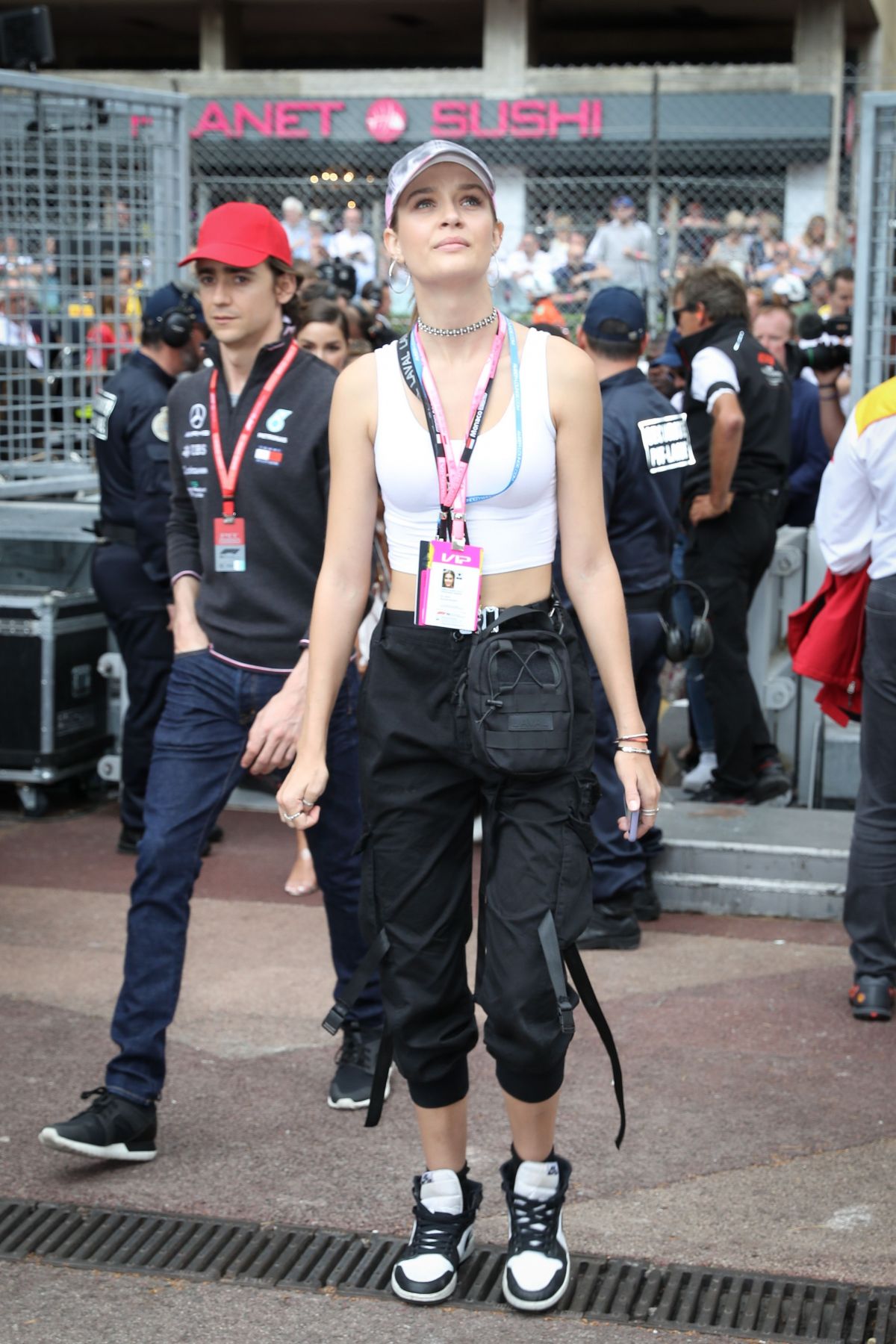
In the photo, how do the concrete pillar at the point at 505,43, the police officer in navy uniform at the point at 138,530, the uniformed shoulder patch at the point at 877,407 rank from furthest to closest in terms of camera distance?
the concrete pillar at the point at 505,43
the police officer in navy uniform at the point at 138,530
the uniformed shoulder patch at the point at 877,407

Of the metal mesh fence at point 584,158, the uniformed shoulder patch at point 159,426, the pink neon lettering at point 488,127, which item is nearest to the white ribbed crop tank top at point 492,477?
the uniformed shoulder patch at point 159,426

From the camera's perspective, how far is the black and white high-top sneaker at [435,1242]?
11.0 feet

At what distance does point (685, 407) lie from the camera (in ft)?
25.4

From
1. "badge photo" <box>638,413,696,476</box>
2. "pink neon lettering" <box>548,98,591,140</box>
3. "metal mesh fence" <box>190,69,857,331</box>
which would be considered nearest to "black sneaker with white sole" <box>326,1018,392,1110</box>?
"badge photo" <box>638,413,696,476</box>

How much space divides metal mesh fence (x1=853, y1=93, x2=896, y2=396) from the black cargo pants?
13.1 ft

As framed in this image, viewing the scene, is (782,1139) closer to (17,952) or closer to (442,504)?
(442,504)

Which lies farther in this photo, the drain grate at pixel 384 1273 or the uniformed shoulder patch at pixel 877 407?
the uniformed shoulder patch at pixel 877 407

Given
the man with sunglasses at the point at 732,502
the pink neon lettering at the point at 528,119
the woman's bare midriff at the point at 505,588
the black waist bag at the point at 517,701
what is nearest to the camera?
the black waist bag at the point at 517,701

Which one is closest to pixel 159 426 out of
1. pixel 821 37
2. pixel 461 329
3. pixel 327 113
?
pixel 461 329

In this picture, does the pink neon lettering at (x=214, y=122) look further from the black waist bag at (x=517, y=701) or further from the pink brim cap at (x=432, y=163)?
the black waist bag at (x=517, y=701)

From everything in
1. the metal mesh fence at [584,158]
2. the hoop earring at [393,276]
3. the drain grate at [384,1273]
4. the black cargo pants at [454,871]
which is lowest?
the drain grate at [384,1273]

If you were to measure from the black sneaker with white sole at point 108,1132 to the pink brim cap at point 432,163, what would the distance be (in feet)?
7.13

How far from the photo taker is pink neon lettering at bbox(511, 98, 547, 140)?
26.1 metres

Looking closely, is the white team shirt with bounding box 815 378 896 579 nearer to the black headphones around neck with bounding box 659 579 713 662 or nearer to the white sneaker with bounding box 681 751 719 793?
the black headphones around neck with bounding box 659 579 713 662
